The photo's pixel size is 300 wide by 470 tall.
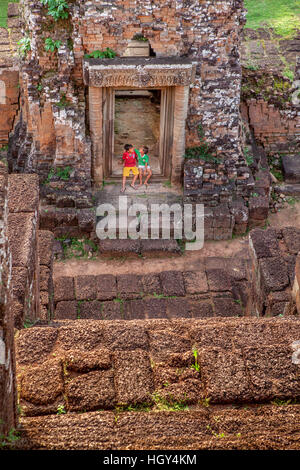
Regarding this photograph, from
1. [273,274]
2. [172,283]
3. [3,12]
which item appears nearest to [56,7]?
[172,283]

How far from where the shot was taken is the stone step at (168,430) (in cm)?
340

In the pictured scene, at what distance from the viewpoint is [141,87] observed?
9219 millimetres

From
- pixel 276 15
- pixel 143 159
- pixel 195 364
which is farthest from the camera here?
pixel 276 15

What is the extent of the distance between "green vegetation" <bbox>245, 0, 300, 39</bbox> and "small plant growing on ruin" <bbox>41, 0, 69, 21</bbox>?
9.28m

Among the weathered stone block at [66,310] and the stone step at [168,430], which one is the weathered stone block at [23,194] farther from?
the stone step at [168,430]

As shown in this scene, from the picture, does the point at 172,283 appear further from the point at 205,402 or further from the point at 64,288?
the point at 205,402

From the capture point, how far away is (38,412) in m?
3.90

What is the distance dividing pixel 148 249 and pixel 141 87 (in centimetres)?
262

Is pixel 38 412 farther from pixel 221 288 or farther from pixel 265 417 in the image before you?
pixel 221 288

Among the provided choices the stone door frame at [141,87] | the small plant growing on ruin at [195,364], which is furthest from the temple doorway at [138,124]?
the small plant growing on ruin at [195,364]

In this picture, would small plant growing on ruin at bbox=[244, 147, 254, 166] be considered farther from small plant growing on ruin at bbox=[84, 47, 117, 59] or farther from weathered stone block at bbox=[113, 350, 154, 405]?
weathered stone block at bbox=[113, 350, 154, 405]

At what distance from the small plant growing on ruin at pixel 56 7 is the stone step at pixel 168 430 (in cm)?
679

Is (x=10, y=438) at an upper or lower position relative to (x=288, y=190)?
upper
